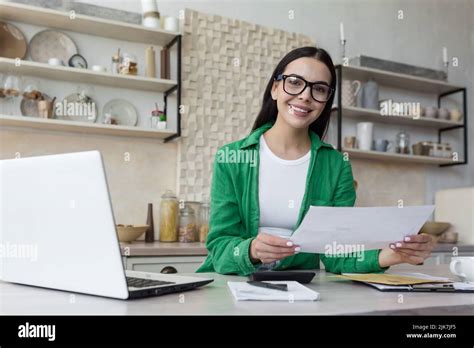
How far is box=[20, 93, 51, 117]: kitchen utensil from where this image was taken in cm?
282

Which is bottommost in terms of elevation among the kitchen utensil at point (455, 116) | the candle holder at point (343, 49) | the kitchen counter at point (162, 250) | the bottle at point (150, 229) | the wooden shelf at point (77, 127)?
the kitchen counter at point (162, 250)

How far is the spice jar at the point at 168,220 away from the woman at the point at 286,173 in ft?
4.50

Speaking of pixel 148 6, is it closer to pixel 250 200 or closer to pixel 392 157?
pixel 250 200

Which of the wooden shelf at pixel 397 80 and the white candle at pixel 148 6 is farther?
the wooden shelf at pixel 397 80

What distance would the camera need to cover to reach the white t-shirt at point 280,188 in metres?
1.66

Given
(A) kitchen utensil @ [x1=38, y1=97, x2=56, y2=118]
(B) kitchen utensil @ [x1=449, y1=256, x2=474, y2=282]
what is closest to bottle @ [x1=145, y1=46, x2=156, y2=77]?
(A) kitchen utensil @ [x1=38, y1=97, x2=56, y2=118]

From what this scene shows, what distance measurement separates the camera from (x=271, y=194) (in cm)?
167

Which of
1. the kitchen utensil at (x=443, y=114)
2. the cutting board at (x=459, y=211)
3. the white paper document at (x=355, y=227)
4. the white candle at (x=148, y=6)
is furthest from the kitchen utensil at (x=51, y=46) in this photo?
the cutting board at (x=459, y=211)

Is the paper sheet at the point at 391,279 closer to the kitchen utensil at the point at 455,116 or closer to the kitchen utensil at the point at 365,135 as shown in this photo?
the kitchen utensil at the point at 365,135

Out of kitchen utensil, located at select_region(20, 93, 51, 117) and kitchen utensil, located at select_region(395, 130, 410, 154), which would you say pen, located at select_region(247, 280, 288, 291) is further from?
kitchen utensil, located at select_region(395, 130, 410, 154)

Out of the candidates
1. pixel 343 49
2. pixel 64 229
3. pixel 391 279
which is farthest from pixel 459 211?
pixel 64 229

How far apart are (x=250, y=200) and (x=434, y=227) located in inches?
96.1

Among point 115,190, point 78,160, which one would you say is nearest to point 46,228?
point 78,160

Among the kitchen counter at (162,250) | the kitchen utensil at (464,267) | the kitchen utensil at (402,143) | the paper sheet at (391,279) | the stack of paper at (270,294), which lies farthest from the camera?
the kitchen utensil at (402,143)
